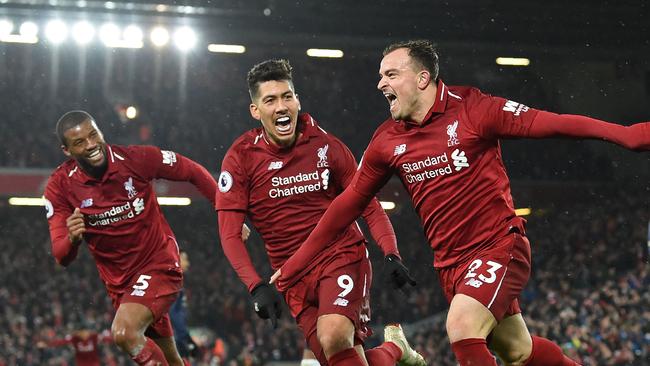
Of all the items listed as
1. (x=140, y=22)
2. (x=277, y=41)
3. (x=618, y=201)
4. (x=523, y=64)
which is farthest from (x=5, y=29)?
(x=618, y=201)

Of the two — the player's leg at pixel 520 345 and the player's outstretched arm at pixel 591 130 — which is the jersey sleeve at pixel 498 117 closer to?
the player's outstretched arm at pixel 591 130

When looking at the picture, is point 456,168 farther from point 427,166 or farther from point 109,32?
point 109,32

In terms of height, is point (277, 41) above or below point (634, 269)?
above

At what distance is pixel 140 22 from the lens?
19.8 metres

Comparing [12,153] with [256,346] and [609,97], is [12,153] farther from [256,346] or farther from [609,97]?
[609,97]

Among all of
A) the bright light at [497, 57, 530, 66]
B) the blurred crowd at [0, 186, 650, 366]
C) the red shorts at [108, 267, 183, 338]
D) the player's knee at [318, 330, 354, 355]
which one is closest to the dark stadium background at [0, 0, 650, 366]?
the blurred crowd at [0, 186, 650, 366]

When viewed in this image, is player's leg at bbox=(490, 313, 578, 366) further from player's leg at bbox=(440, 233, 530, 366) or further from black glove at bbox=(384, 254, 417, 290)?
black glove at bbox=(384, 254, 417, 290)

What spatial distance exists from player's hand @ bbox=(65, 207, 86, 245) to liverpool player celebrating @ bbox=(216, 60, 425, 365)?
100 cm

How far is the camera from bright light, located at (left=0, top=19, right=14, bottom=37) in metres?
19.8

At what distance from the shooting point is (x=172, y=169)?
648 cm

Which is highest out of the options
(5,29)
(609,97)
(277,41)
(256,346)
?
Result: (5,29)

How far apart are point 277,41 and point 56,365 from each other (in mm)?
8640

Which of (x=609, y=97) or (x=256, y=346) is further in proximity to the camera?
(x=609, y=97)

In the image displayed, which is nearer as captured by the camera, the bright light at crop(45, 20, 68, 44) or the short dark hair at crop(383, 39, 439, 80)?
the short dark hair at crop(383, 39, 439, 80)
